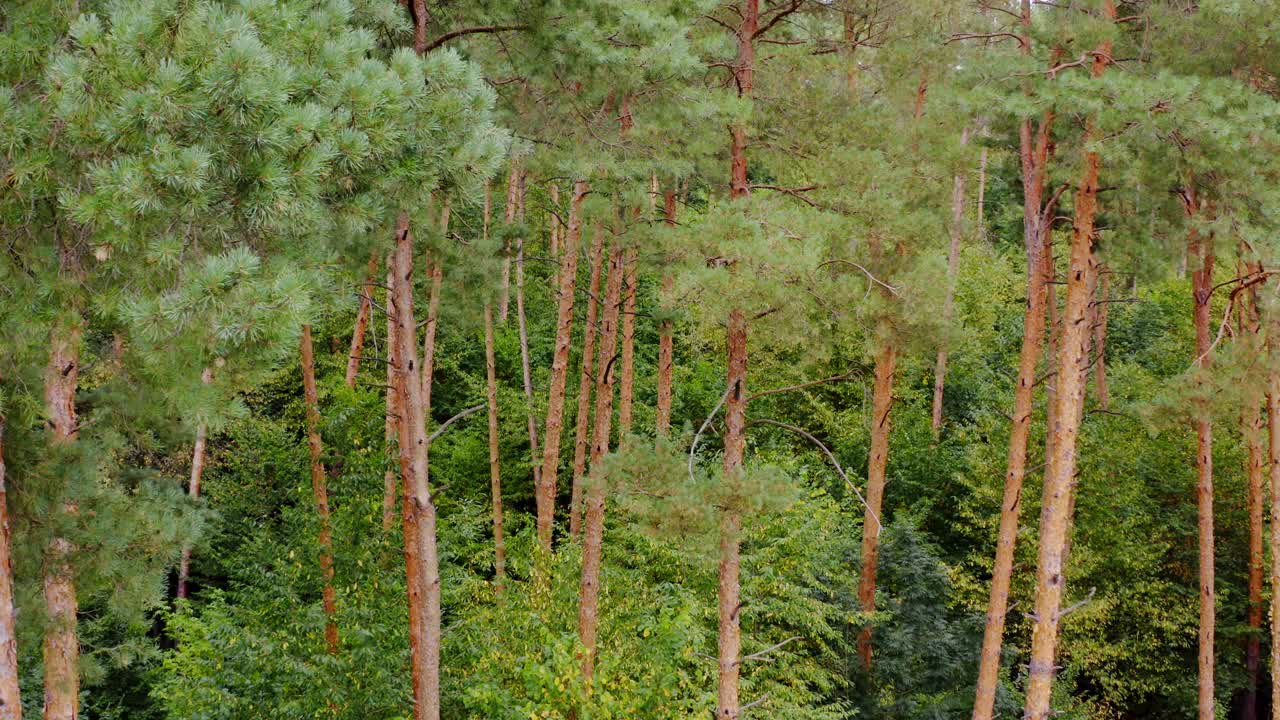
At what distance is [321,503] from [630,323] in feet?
17.8

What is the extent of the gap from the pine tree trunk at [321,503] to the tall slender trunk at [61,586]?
8.23ft

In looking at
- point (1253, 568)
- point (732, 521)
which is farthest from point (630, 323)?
point (1253, 568)

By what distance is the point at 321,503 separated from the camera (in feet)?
37.5

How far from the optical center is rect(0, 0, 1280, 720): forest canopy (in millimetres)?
4969

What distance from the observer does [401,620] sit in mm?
10812

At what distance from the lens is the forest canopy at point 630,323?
4.97 meters

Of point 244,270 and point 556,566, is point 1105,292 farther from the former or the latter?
point 244,270

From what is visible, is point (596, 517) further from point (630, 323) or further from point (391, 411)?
point (630, 323)

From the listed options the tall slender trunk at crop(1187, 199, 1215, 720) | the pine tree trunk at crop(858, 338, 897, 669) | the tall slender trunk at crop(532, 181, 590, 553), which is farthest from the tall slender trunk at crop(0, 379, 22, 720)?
the tall slender trunk at crop(1187, 199, 1215, 720)

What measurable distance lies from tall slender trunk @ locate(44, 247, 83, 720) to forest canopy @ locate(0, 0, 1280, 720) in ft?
0.11

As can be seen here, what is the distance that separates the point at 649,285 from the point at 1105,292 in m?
9.64

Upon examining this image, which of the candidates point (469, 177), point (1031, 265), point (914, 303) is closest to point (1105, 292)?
point (1031, 265)

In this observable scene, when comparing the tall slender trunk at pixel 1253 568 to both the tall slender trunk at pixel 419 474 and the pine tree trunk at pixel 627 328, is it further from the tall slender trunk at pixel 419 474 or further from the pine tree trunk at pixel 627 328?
the tall slender trunk at pixel 419 474

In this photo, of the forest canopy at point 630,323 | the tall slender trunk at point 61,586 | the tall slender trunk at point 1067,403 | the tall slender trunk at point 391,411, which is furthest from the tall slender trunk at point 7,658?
the tall slender trunk at point 1067,403
